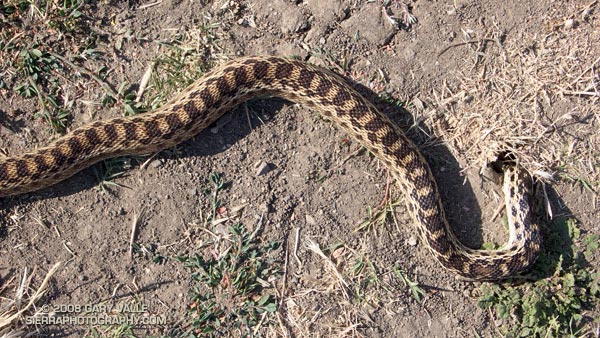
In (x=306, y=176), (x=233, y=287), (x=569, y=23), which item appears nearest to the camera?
(x=233, y=287)

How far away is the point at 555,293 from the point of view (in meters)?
6.55

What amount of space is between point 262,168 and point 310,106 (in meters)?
0.88

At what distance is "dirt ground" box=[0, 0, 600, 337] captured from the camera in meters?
6.30

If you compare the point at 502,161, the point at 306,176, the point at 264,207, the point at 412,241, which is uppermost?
the point at 502,161

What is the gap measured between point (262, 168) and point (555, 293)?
3.63 m

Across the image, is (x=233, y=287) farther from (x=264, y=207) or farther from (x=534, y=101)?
(x=534, y=101)

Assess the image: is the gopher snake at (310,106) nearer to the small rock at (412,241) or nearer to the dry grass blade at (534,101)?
the small rock at (412,241)

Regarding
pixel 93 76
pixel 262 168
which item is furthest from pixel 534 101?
pixel 93 76

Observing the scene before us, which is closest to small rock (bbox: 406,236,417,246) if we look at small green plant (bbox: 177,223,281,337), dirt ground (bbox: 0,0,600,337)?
dirt ground (bbox: 0,0,600,337)

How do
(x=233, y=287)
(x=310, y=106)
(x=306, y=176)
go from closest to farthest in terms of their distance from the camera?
(x=233, y=287) → (x=310, y=106) → (x=306, y=176)

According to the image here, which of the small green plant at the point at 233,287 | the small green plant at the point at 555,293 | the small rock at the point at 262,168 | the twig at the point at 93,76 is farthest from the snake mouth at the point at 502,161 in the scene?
the twig at the point at 93,76

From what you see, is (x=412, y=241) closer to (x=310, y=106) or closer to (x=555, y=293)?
(x=555, y=293)

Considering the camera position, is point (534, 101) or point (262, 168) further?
point (534, 101)

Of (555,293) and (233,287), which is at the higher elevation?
(555,293)
